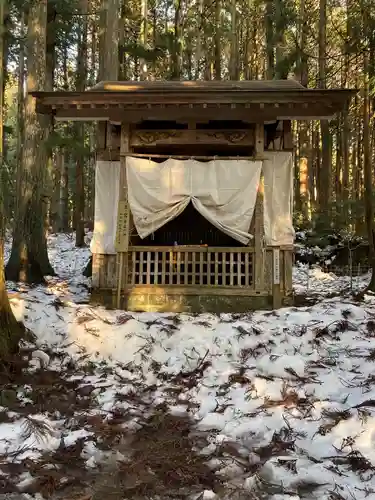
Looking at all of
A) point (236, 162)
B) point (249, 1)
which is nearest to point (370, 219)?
point (236, 162)

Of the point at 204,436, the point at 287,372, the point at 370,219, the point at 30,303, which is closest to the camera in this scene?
the point at 204,436

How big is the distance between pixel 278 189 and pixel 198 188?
5.08ft

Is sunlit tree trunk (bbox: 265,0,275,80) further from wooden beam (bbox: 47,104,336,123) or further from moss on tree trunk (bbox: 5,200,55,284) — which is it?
moss on tree trunk (bbox: 5,200,55,284)

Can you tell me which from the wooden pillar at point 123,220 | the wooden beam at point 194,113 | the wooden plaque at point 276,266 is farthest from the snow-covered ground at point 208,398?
the wooden beam at point 194,113

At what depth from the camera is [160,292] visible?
8852 millimetres

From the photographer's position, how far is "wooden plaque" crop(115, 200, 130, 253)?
29.0 feet

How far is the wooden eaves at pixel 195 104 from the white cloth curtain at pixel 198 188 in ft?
2.83

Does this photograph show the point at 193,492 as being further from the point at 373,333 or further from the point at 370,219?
the point at 370,219

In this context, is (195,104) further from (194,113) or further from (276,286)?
(276,286)

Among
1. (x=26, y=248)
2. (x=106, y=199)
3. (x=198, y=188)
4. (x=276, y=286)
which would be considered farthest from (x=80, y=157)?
(x=276, y=286)

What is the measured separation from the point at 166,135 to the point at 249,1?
18564mm

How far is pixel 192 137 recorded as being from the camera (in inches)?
352

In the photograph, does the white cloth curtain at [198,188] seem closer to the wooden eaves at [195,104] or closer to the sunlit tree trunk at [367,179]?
the wooden eaves at [195,104]

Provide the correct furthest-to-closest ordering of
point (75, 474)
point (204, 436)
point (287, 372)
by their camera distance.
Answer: point (287, 372) → point (204, 436) → point (75, 474)
